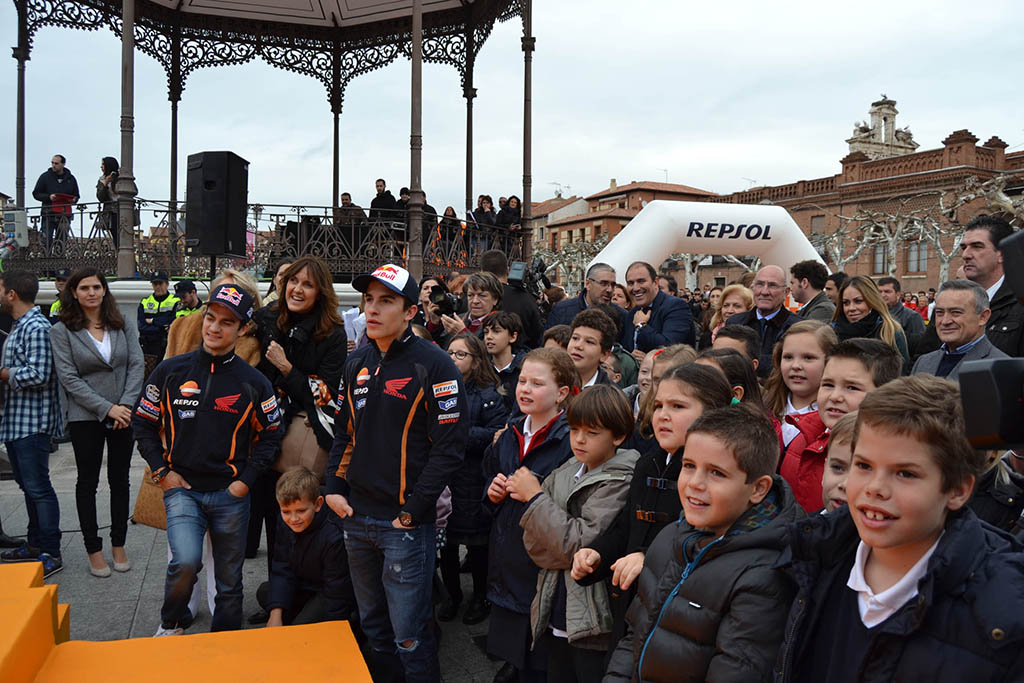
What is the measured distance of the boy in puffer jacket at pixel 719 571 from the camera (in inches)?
71.7

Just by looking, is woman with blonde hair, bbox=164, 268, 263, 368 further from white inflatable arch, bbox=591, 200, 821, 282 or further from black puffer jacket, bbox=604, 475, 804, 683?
white inflatable arch, bbox=591, 200, 821, 282

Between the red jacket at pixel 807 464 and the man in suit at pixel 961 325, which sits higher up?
the man in suit at pixel 961 325

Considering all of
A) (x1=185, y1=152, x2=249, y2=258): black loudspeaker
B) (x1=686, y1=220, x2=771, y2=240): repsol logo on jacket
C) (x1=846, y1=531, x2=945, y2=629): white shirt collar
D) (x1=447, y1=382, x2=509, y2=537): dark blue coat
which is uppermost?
(x1=686, y1=220, x2=771, y2=240): repsol logo on jacket

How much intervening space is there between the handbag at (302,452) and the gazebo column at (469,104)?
1006 cm

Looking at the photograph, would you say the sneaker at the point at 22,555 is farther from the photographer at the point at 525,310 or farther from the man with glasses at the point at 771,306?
the man with glasses at the point at 771,306

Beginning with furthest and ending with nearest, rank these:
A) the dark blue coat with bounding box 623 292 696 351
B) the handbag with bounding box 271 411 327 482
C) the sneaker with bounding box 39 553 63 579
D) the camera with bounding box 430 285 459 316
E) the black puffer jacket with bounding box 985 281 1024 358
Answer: the camera with bounding box 430 285 459 316, the dark blue coat with bounding box 623 292 696 351, the sneaker with bounding box 39 553 63 579, the handbag with bounding box 271 411 327 482, the black puffer jacket with bounding box 985 281 1024 358

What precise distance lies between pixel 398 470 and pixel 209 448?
1065 mm

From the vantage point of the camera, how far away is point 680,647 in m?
1.91

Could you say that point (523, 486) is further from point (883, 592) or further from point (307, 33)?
point (307, 33)

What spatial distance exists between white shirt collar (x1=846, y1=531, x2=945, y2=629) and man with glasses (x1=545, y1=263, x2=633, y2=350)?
4.32m

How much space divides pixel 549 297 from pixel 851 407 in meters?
5.81

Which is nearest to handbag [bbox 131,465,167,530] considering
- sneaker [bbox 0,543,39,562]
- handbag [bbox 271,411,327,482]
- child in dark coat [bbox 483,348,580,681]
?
handbag [bbox 271,411,327,482]

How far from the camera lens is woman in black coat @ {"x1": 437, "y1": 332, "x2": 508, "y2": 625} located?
4113 millimetres

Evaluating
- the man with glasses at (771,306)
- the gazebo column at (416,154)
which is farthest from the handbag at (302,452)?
the gazebo column at (416,154)
